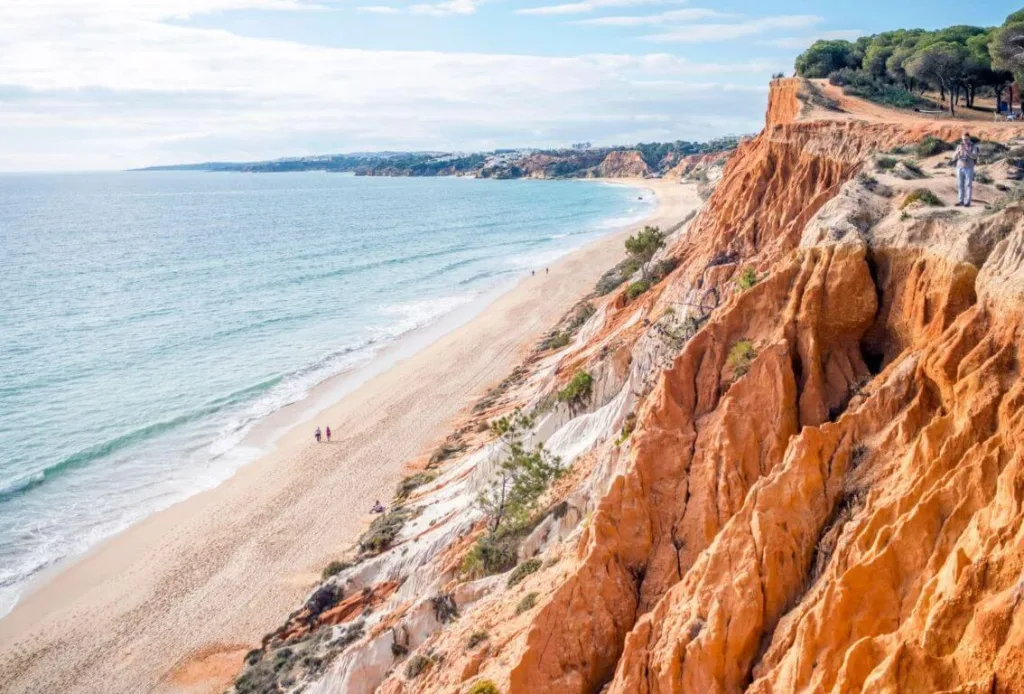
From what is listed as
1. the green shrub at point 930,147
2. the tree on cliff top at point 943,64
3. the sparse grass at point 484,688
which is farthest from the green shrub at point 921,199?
the tree on cliff top at point 943,64

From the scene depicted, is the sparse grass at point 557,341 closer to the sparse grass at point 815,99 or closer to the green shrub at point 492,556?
the sparse grass at point 815,99

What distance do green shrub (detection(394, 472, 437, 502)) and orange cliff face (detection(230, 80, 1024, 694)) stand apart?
36.8 ft

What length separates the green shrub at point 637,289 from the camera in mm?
41875

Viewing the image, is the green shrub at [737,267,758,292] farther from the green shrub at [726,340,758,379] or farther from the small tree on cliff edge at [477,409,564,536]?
the small tree on cliff edge at [477,409,564,536]

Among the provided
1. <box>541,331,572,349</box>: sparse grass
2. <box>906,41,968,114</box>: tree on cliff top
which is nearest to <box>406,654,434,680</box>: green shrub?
<box>541,331,572,349</box>: sparse grass

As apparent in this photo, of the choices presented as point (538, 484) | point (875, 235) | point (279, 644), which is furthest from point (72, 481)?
point (875, 235)

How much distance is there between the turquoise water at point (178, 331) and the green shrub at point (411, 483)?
10.5m

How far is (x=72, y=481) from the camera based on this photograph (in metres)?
40.7

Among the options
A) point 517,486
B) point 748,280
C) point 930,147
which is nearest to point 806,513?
point 748,280

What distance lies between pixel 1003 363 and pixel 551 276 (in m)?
68.9

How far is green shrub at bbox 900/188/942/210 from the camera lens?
19.3 meters

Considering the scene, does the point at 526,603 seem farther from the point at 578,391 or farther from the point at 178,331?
the point at 178,331

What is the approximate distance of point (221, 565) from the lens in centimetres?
3225

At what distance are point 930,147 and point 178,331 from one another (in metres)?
56.0
